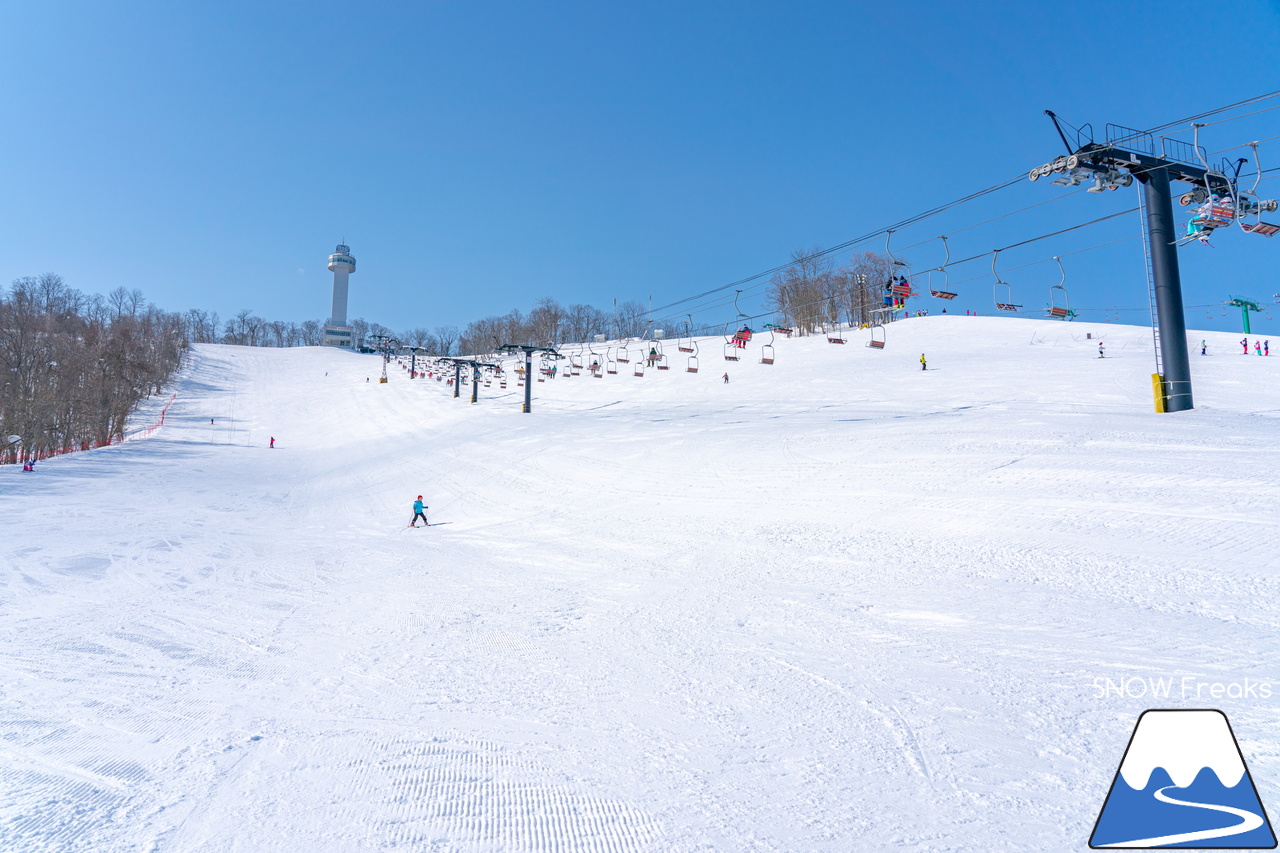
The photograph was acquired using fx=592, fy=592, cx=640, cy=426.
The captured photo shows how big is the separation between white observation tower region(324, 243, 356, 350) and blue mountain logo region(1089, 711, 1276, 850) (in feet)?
486

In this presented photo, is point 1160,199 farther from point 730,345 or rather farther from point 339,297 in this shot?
point 339,297

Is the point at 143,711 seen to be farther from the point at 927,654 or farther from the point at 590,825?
the point at 927,654

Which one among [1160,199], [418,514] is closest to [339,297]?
[418,514]

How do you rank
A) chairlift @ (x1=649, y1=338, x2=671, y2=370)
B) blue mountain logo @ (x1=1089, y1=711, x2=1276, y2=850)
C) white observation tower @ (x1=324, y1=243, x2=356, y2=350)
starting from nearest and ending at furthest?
blue mountain logo @ (x1=1089, y1=711, x2=1276, y2=850), chairlift @ (x1=649, y1=338, x2=671, y2=370), white observation tower @ (x1=324, y1=243, x2=356, y2=350)

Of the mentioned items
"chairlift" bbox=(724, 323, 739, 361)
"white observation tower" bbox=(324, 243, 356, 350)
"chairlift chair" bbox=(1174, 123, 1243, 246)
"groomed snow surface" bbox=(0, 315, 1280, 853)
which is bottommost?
"groomed snow surface" bbox=(0, 315, 1280, 853)

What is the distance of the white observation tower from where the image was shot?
133750 mm

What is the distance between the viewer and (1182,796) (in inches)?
120

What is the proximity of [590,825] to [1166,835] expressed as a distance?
9.75 feet

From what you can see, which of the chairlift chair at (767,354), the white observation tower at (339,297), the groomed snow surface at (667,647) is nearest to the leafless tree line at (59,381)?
the groomed snow surface at (667,647)

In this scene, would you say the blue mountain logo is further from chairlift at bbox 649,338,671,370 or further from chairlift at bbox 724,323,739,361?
chairlift at bbox 649,338,671,370

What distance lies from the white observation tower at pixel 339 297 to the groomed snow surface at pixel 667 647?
12498 centimetres

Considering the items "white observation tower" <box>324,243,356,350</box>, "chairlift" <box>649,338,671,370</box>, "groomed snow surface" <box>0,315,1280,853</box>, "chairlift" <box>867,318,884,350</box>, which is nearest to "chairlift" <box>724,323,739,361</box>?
"chairlift" <box>649,338,671,370</box>

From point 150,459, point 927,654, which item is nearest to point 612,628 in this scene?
point 927,654

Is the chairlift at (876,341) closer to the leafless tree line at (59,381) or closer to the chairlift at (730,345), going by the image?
the chairlift at (730,345)
